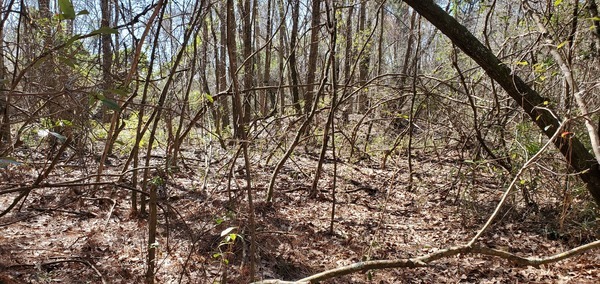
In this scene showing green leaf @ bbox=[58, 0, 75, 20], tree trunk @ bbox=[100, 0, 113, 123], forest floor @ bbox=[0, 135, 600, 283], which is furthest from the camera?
forest floor @ bbox=[0, 135, 600, 283]

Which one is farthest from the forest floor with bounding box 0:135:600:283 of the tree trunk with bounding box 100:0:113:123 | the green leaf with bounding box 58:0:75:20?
the green leaf with bounding box 58:0:75:20

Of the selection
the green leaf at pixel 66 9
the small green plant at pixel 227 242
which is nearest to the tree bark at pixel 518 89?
the small green plant at pixel 227 242

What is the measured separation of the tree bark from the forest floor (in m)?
0.59

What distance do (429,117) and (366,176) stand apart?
1395mm

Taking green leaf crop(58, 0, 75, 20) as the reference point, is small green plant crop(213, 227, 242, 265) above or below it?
below

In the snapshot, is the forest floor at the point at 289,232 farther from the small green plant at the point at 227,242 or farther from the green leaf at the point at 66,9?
the green leaf at the point at 66,9

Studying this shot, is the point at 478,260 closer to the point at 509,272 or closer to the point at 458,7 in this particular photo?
the point at 509,272

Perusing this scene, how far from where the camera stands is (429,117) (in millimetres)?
6379

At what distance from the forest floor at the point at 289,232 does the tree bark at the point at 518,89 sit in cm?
59

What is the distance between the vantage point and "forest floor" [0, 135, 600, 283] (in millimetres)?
3719

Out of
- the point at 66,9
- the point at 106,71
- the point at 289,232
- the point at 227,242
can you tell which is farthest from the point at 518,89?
the point at 66,9

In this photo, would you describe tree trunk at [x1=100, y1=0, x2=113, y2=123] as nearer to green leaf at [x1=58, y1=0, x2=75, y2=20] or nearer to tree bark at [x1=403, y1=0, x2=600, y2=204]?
green leaf at [x1=58, y1=0, x2=75, y2=20]

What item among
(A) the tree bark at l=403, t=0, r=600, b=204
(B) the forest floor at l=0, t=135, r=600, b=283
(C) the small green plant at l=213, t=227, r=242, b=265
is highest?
(A) the tree bark at l=403, t=0, r=600, b=204

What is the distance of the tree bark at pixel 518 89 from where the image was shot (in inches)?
149
